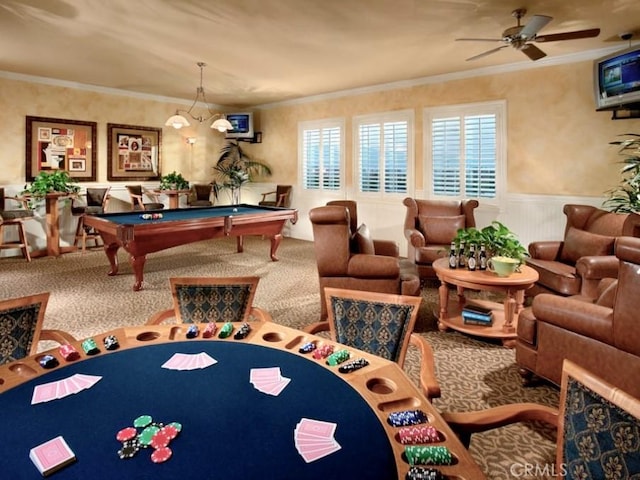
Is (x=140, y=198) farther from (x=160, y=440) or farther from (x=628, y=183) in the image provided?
(x=160, y=440)

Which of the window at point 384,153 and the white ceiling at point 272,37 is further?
the window at point 384,153

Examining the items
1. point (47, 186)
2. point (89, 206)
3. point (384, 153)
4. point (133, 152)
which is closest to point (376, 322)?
point (384, 153)

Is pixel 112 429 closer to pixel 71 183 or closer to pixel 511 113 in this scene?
pixel 511 113

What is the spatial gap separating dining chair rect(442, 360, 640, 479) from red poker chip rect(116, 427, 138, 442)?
112 centimetres

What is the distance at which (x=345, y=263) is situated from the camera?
3645 mm

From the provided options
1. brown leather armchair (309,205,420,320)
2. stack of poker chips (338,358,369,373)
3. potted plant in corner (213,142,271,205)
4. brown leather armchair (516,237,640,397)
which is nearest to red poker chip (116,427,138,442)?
stack of poker chips (338,358,369,373)

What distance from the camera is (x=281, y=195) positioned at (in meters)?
8.58

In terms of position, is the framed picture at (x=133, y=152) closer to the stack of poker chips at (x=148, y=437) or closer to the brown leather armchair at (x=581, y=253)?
the brown leather armchair at (x=581, y=253)

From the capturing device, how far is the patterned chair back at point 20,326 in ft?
5.96

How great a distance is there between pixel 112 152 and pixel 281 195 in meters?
3.23

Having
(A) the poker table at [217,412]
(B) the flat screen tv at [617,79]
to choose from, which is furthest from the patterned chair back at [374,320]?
(B) the flat screen tv at [617,79]

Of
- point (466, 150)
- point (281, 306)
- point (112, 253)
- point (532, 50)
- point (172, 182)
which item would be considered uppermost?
point (532, 50)

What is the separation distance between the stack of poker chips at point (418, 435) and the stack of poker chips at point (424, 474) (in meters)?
0.11

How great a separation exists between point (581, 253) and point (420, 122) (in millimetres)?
3377
